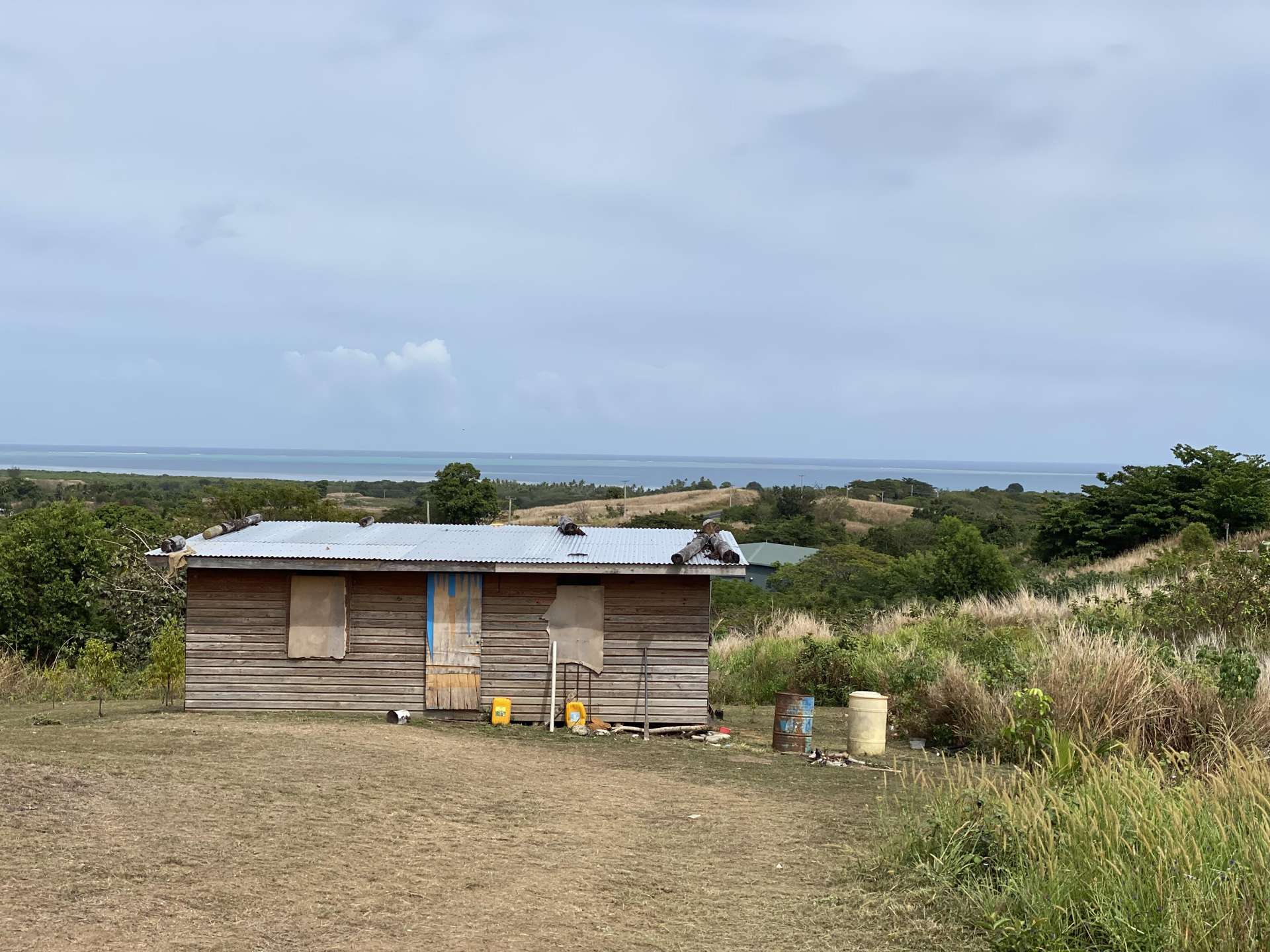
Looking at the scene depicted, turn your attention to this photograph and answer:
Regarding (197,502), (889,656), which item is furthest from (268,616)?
(197,502)

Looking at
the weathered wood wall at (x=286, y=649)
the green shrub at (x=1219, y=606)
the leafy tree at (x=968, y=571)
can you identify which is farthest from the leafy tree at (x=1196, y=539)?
the weathered wood wall at (x=286, y=649)

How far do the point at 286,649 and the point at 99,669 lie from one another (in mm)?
4543

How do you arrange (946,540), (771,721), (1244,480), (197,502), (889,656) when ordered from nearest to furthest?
(771,721)
(889,656)
(946,540)
(1244,480)
(197,502)

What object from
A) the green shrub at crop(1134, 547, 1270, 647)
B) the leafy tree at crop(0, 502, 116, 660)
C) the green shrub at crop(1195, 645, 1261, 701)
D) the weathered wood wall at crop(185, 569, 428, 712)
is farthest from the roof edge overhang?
the leafy tree at crop(0, 502, 116, 660)

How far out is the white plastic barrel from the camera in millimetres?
12906

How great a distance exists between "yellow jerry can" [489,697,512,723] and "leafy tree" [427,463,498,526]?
889 inches

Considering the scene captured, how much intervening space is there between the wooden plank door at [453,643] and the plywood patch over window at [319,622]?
1054 mm

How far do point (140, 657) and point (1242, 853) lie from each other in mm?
25465

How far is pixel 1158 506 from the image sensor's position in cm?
4028

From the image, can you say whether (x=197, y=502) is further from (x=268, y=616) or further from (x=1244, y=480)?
(x=1244, y=480)

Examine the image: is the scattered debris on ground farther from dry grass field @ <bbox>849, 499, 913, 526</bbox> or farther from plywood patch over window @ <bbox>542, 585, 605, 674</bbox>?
dry grass field @ <bbox>849, 499, 913, 526</bbox>

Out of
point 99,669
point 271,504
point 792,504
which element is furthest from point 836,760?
point 792,504

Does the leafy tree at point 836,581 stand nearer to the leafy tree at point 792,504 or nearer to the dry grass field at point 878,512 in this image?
the leafy tree at point 792,504

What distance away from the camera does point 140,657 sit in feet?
88.1
